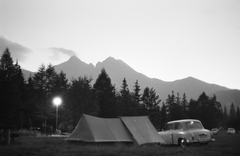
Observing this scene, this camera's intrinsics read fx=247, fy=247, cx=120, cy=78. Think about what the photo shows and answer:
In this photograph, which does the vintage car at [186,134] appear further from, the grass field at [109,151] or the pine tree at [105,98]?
the pine tree at [105,98]

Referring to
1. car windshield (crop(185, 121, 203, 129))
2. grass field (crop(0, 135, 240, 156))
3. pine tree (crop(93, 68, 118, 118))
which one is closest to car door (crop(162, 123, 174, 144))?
car windshield (crop(185, 121, 203, 129))

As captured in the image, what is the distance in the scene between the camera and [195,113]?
6756 cm

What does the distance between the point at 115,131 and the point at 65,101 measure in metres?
31.1

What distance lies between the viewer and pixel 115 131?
16.5 m

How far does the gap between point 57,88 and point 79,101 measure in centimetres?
1976

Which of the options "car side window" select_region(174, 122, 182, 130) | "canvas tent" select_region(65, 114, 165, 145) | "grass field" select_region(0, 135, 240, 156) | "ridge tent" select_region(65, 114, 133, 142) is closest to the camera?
"grass field" select_region(0, 135, 240, 156)

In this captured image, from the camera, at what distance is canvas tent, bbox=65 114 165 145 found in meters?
15.8

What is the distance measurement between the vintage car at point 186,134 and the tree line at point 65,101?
26288 millimetres

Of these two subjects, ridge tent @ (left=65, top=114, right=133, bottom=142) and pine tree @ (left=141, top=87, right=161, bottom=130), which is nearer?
ridge tent @ (left=65, top=114, right=133, bottom=142)

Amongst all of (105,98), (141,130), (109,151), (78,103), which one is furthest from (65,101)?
(109,151)

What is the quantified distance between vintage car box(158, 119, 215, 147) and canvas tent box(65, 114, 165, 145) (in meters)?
0.78

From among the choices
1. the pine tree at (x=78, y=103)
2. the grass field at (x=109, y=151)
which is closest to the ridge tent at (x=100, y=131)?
the grass field at (x=109, y=151)

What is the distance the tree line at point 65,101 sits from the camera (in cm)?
4106

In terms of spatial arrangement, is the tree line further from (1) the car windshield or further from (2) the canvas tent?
(1) the car windshield
